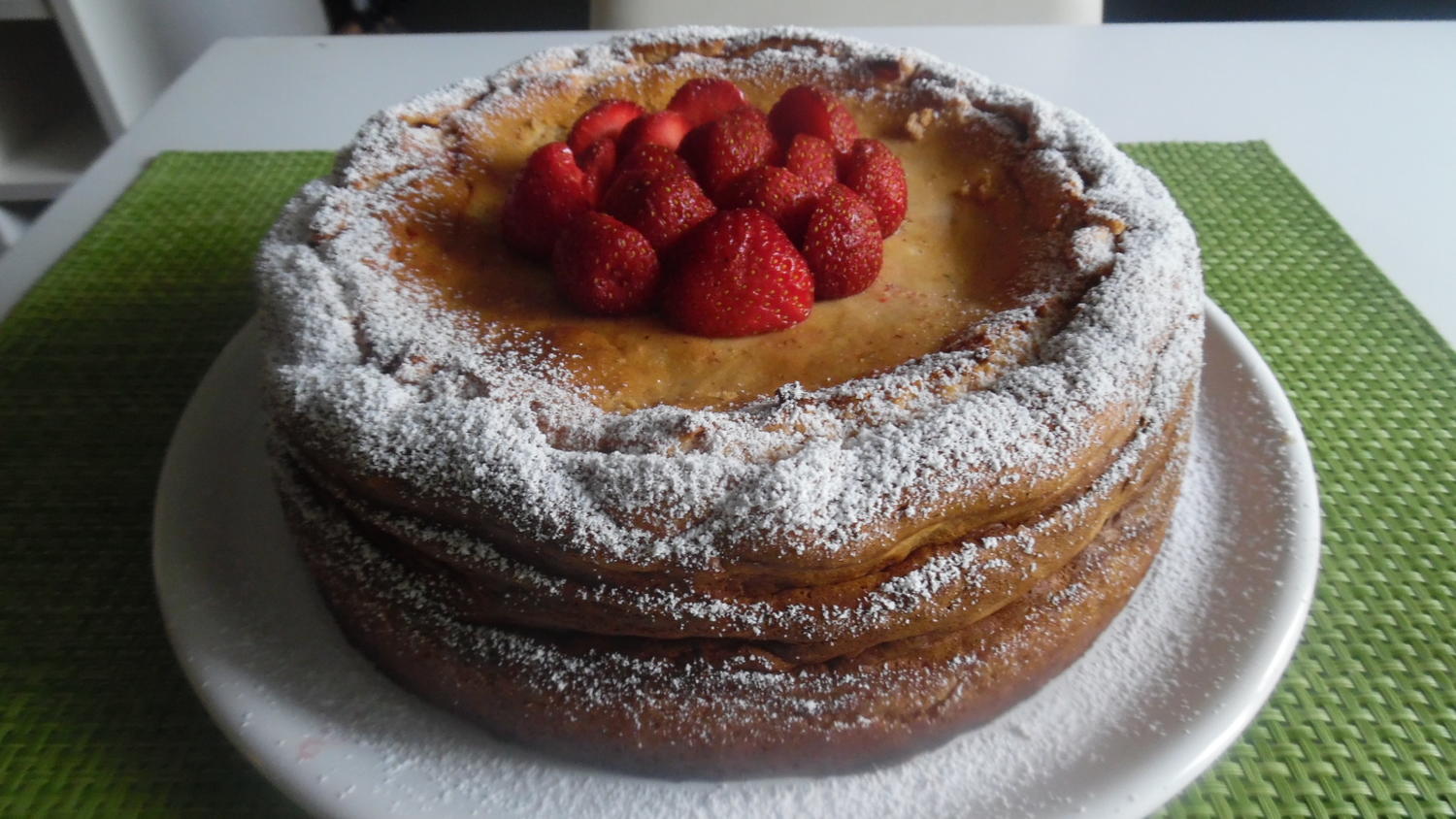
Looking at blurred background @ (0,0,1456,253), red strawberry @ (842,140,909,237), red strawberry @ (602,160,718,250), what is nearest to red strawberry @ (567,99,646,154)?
red strawberry @ (602,160,718,250)

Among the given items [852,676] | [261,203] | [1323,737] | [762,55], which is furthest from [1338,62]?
[261,203]

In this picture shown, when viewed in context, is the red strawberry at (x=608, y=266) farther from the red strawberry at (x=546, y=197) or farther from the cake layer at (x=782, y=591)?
the cake layer at (x=782, y=591)

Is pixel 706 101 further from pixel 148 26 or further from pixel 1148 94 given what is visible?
pixel 148 26

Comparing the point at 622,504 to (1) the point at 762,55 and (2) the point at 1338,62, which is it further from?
(2) the point at 1338,62

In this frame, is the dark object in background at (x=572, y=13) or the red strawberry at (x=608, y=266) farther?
the dark object in background at (x=572, y=13)

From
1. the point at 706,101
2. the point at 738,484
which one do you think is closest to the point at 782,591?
the point at 738,484

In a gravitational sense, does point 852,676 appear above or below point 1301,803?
above

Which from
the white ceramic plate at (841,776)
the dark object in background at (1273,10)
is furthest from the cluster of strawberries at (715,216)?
the dark object in background at (1273,10)
